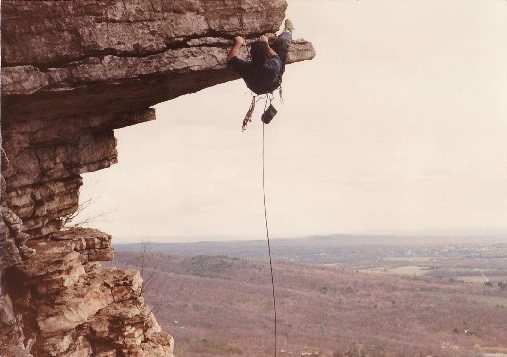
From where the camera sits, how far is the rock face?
282 inches

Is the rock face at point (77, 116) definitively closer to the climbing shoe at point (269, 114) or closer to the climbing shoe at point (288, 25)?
the climbing shoe at point (288, 25)

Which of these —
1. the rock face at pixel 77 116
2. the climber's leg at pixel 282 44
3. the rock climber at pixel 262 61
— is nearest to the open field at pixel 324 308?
the rock face at pixel 77 116

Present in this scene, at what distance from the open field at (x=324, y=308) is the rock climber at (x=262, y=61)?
130ft

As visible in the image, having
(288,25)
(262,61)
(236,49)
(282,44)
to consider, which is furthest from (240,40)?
(288,25)

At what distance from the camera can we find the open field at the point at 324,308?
215 feet

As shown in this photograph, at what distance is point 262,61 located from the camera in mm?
8484

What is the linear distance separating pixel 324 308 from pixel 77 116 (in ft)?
295

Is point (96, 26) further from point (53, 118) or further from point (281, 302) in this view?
point (281, 302)

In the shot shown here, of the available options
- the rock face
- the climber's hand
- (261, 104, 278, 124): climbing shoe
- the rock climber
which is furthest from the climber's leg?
(261, 104, 278, 124): climbing shoe

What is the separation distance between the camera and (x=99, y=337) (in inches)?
401

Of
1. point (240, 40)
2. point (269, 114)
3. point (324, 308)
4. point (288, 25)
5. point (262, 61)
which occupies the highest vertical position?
point (288, 25)

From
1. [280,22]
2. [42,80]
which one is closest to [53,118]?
[42,80]

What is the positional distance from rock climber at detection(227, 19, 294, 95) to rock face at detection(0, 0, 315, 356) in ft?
0.92

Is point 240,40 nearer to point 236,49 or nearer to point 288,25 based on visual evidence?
point 236,49
